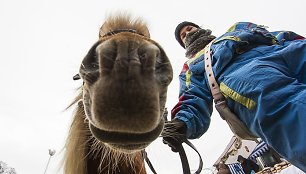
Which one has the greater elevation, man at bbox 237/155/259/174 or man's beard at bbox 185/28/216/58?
man's beard at bbox 185/28/216/58

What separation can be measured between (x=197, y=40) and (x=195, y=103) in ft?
3.00

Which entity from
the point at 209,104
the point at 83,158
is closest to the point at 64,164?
the point at 83,158

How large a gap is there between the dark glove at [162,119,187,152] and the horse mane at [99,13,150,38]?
25.6 inches

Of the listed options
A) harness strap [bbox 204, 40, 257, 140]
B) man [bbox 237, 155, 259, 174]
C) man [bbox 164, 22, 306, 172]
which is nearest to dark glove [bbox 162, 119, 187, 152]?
man [bbox 164, 22, 306, 172]

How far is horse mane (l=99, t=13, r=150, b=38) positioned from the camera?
135 cm

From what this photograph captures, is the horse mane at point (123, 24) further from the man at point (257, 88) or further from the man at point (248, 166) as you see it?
the man at point (248, 166)

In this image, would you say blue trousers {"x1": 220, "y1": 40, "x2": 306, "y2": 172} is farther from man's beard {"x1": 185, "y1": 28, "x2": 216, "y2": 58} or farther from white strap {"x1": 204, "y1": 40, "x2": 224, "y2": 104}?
man's beard {"x1": 185, "y1": 28, "x2": 216, "y2": 58}

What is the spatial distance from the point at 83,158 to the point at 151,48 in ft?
3.12

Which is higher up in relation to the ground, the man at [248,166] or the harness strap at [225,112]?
the harness strap at [225,112]

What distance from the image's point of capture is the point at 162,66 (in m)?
0.95

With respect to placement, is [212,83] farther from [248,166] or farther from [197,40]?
[248,166]

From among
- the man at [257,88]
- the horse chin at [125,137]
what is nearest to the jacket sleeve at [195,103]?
the man at [257,88]

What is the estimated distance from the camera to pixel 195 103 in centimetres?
193

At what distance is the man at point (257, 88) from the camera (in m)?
1.36
